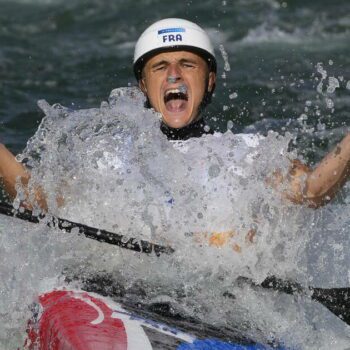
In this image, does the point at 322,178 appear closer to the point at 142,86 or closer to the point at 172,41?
the point at 172,41

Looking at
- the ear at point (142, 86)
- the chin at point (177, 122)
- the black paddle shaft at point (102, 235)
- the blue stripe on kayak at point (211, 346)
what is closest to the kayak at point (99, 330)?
the blue stripe on kayak at point (211, 346)

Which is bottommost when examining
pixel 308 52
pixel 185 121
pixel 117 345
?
pixel 117 345

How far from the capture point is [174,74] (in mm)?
5387

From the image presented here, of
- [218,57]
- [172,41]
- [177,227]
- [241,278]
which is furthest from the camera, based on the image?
[218,57]

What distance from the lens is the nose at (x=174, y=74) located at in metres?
5.37

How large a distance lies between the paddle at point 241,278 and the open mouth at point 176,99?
3.11ft

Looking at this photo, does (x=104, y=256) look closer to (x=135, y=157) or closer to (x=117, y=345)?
(x=135, y=157)

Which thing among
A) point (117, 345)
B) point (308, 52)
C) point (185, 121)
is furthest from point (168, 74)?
point (308, 52)

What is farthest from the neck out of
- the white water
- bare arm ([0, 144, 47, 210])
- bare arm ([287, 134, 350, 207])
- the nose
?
bare arm ([0, 144, 47, 210])

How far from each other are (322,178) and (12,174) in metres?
1.53

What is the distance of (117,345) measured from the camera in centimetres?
387

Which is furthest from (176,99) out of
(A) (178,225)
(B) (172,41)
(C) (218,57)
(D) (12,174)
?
(C) (218,57)

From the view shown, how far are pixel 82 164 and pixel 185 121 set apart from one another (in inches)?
23.2

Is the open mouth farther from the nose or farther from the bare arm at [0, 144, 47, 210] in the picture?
the bare arm at [0, 144, 47, 210]
